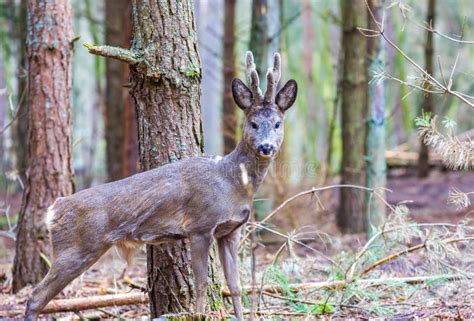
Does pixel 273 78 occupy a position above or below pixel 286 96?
above

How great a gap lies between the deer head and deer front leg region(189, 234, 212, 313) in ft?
2.49

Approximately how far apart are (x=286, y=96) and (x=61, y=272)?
2.16 m

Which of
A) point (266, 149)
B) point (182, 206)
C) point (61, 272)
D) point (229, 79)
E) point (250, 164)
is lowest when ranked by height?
point (61, 272)

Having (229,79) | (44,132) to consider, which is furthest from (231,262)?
(229,79)

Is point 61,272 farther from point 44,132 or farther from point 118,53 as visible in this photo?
point 44,132

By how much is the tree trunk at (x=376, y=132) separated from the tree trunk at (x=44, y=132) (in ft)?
13.3

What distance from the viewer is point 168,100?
6.08 meters

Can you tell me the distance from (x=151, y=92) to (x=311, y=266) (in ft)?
9.46

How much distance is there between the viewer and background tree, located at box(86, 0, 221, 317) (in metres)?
6.05

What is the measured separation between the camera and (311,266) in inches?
313

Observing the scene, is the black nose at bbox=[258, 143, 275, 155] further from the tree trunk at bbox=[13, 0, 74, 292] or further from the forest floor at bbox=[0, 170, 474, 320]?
the tree trunk at bbox=[13, 0, 74, 292]

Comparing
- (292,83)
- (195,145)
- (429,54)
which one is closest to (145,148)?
(195,145)

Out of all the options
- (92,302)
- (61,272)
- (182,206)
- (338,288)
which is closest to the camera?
(182,206)

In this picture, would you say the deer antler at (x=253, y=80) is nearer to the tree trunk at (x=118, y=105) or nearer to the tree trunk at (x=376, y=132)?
the tree trunk at (x=376, y=132)
